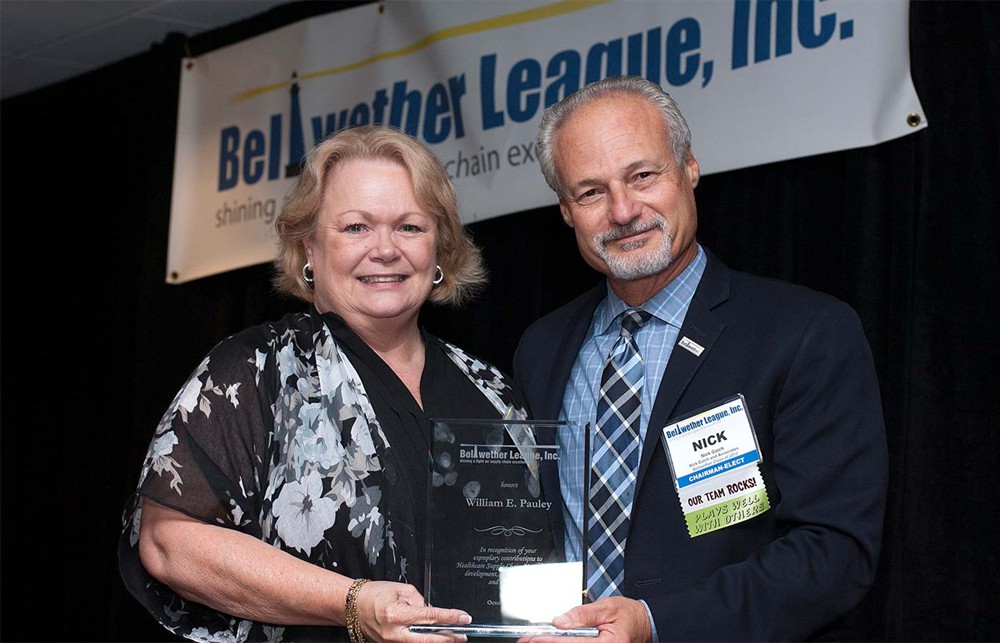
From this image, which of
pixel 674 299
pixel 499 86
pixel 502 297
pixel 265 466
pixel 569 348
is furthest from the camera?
pixel 502 297

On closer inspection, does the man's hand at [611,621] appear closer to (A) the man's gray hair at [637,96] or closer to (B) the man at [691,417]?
(B) the man at [691,417]

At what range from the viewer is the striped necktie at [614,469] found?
2.09 m

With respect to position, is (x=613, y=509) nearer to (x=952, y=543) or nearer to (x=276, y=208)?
(x=952, y=543)

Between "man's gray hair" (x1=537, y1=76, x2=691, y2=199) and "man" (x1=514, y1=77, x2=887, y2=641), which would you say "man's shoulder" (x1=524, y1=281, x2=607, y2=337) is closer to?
"man" (x1=514, y1=77, x2=887, y2=641)

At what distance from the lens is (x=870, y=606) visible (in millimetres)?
2877

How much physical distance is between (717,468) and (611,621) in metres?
0.35

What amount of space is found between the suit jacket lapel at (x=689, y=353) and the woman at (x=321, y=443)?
36 cm

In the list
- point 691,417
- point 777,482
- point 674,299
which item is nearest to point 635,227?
point 674,299

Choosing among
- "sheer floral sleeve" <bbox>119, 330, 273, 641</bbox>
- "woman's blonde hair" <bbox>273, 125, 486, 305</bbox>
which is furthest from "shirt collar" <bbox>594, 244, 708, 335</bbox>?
"sheer floral sleeve" <bbox>119, 330, 273, 641</bbox>

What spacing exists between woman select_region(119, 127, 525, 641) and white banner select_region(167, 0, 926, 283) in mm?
1054

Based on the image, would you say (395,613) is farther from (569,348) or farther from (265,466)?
(569,348)

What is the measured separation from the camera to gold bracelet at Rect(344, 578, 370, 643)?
1819mm

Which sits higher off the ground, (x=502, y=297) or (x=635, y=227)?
(x=502, y=297)

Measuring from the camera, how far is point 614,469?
2.13 meters
